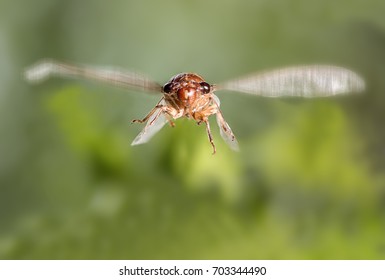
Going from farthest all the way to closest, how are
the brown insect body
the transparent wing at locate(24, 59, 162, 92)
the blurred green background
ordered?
1. the blurred green background
2. the brown insect body
3. the transparent wing at locate(24, 59, 162, 92)

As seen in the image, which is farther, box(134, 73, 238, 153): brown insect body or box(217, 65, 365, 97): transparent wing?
box(134, 73, 238, 153): brown insect body

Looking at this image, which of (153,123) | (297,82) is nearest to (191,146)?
(153,123)

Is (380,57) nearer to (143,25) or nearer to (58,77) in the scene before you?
(143,25)

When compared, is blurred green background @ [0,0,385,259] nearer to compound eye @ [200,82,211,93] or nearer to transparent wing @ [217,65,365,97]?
compound eye @ [200,82,211,93]

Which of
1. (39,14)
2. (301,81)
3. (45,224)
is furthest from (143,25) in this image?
(301,81)


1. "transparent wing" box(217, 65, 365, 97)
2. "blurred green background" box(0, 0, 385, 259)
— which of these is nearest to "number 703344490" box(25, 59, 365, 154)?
"transparent wing" box(217, 65, 365, 97)

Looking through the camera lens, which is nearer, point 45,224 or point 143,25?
point 45,224

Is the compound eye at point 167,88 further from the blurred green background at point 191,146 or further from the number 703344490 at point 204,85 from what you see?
the blurred green background at point 191,146
